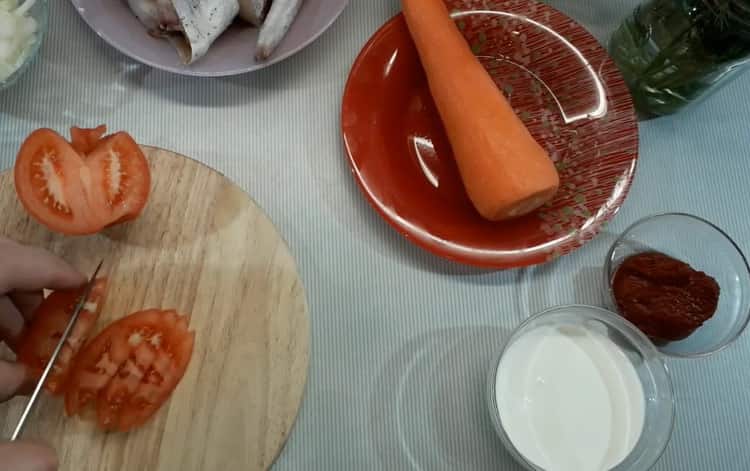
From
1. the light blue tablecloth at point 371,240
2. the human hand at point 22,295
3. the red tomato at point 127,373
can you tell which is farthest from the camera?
the light blue tablecloth at point 371,240

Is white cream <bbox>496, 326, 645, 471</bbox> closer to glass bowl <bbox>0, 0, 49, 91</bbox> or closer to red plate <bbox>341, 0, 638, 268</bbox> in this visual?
red plate <bbox>341, 0, 638, 268</bbox>

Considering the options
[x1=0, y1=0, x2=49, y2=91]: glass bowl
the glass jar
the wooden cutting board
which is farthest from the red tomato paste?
[x1=0, y1=0, x2=49, y2=91]: glass bowl

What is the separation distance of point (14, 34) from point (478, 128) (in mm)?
637

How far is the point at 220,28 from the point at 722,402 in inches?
33.1

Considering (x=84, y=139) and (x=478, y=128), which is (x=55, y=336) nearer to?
(x=84, y=139)

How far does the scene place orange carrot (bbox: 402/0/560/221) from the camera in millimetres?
862

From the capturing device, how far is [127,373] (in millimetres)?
→ 744

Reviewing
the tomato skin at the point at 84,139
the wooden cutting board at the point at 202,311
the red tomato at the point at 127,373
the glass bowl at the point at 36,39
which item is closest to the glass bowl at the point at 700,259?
the wooden cutting board at the point at 202,311

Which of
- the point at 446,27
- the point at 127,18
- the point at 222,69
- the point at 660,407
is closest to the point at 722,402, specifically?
the point at 660,407

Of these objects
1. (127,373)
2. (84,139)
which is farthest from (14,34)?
(127,373)

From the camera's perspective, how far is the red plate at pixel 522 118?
34.6 inches

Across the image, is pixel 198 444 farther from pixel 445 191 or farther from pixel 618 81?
pixel 618 81

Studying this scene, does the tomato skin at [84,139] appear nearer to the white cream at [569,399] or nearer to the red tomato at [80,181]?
the red tomato at [80,181]

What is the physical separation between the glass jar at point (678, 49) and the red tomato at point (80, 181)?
0.70m
